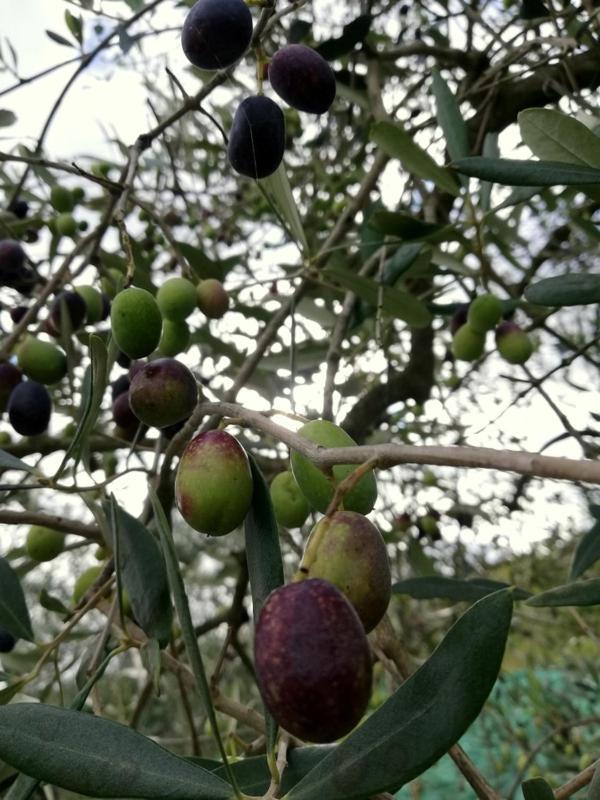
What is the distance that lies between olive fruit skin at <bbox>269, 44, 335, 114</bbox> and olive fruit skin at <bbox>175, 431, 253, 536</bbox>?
476 mm

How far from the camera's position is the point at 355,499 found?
1.88ft

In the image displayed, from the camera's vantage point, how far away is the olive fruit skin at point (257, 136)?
0.83 m

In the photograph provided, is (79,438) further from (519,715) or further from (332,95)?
(519,715)

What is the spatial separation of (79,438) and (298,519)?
0.25 metres

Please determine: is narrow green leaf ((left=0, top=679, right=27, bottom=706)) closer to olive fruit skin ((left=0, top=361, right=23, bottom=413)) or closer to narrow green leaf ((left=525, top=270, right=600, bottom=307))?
olive fruit skin ((left=0, top=361, right=23, bottom=413))

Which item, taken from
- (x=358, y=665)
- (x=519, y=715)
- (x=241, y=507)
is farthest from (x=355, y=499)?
(x=519, y=715)

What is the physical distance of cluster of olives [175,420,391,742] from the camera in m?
0.38

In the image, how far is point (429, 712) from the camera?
426 millimetres

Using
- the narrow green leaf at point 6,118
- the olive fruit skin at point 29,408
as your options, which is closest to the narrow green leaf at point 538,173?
the olive fruit skin at point 29,408

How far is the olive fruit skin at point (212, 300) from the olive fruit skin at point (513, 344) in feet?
1.90

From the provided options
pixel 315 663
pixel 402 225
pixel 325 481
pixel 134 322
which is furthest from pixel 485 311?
pixel 315 663

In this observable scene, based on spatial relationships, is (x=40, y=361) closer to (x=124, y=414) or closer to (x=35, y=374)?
(x=35, y=374)

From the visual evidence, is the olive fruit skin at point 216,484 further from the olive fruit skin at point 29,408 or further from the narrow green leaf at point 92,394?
the olive fruit skin at point 29,408

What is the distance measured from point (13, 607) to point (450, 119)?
38.8 inches
